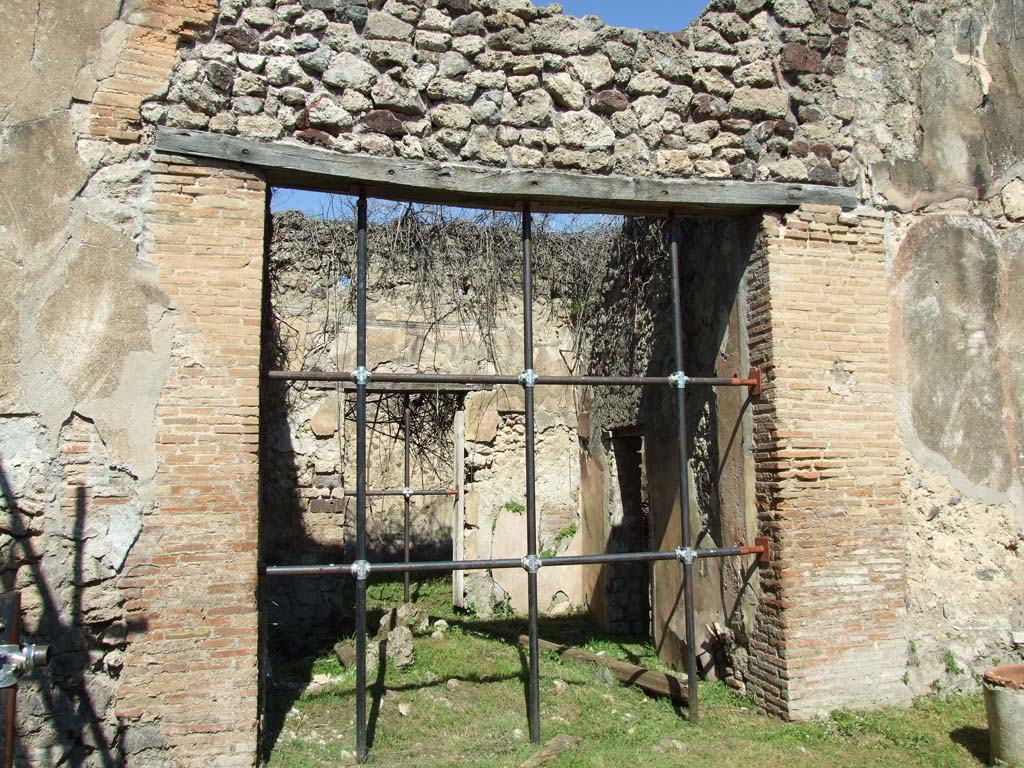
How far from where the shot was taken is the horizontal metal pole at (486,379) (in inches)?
166

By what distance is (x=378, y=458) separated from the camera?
36.4ft

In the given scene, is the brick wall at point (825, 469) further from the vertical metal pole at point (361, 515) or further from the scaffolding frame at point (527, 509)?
the vertical metal pole at point (361, 515)

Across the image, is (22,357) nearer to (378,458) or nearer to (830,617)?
(830,617)

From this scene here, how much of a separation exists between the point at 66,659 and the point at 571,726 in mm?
2795

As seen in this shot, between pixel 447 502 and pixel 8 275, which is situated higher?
pixel 8 275

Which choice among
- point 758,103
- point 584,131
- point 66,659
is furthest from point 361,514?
point 758,103

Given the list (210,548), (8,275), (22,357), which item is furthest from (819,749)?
(8,275)

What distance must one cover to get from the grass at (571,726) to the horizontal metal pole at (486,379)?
200cm

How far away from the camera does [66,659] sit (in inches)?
144

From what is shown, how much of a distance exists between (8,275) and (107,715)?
2136mm

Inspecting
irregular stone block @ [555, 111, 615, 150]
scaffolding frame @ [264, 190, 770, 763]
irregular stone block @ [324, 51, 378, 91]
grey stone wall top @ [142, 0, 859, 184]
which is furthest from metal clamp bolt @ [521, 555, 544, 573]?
irregular stone block @ [324, 51, 378, 91]

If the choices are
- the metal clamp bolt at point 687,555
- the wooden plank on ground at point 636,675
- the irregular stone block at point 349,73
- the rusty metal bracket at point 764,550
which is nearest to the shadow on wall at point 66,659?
the irregular stone block at point 349,73

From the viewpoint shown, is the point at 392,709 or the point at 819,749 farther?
the point at 392,709

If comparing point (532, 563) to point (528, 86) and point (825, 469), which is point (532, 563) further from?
point (528, 86)
